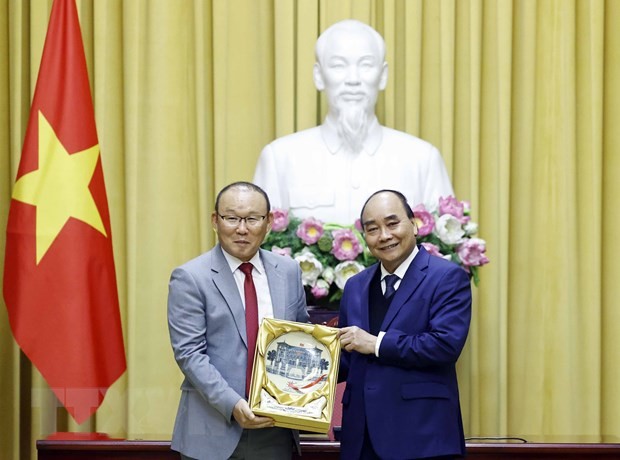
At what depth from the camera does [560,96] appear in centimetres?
521

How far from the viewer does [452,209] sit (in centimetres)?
431

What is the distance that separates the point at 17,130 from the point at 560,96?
9.09 feet

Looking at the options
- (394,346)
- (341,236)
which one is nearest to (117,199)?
(341,236)

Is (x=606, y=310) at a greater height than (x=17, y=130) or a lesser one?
lesser

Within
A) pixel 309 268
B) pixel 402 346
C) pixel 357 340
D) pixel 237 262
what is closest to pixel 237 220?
pixel 237 262

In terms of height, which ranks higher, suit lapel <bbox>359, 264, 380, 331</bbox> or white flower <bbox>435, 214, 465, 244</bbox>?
white flower <bbox>435, 214, 465, 244</bbox>

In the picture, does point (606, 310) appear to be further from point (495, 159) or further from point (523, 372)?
point (495, 159)

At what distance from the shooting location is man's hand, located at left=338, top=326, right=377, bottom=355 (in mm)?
2926

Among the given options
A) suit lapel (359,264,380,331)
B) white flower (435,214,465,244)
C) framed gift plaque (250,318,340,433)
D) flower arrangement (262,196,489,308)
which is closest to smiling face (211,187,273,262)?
framed gift plaque (250,318,340,433)

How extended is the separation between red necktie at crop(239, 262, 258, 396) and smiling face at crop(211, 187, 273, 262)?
52 mm

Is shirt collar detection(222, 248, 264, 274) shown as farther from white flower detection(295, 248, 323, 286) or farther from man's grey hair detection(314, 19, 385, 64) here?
man's grey hair detection(314, 19, 385, 64)

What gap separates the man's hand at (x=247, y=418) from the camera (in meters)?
2.82

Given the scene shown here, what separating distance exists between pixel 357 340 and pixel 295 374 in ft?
0.67

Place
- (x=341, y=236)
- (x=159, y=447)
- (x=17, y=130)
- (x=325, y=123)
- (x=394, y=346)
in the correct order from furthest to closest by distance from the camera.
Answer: (x=17, y=130) < (x=325, y=123) < (x=341, y=236) < (x=159, y=447) < (x=394, y=346)
